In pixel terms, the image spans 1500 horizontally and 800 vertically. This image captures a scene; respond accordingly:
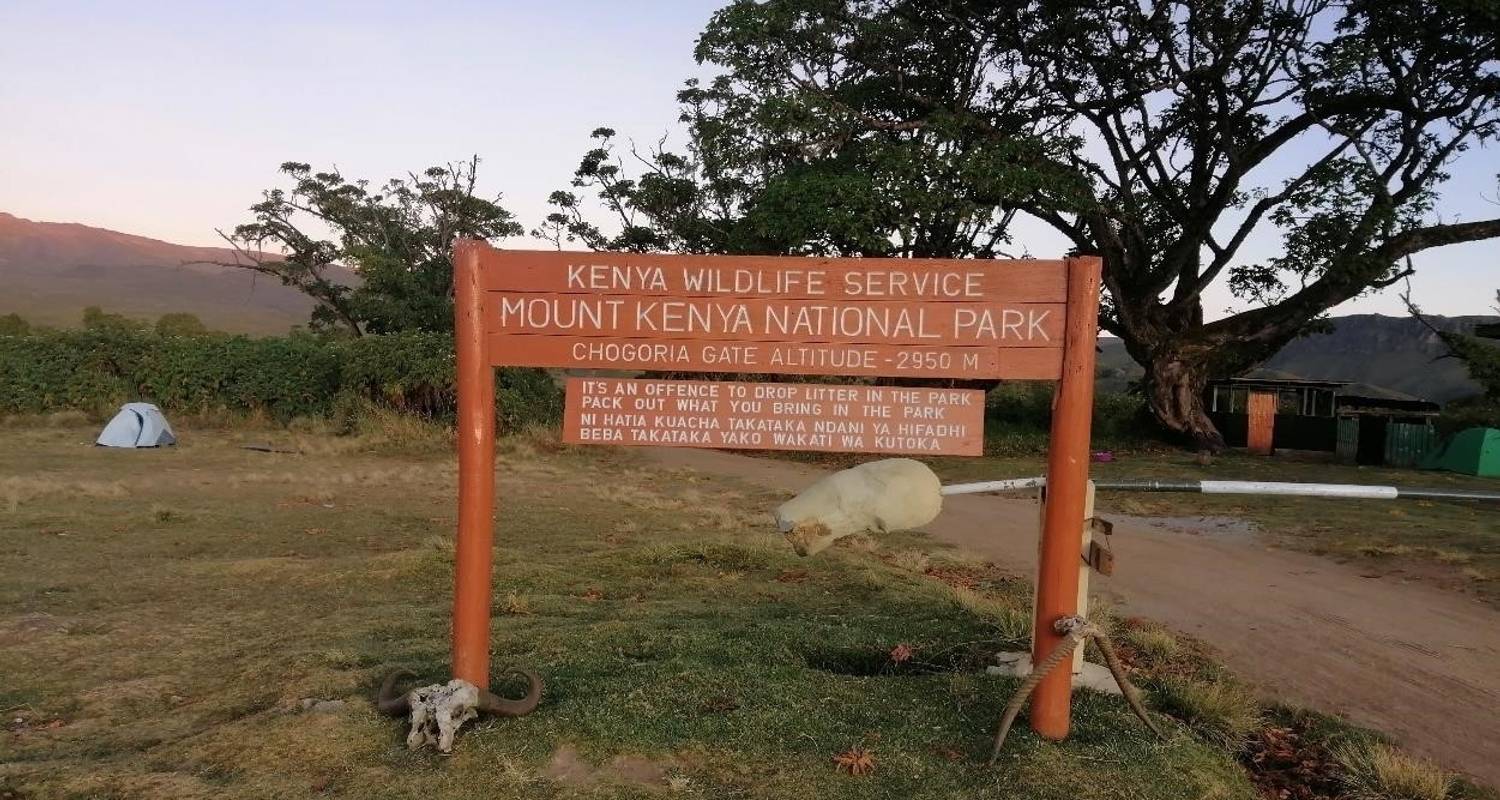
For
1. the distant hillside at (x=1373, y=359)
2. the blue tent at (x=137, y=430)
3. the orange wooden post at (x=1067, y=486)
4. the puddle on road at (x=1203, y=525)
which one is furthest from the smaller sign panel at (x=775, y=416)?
the distant hillside at (x=1373, y=359)

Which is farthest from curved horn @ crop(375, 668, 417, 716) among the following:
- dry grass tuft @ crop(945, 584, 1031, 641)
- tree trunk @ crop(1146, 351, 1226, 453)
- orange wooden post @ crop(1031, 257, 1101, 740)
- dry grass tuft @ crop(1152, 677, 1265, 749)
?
tree trunk @ crop(1146, 351, 1226, 453)

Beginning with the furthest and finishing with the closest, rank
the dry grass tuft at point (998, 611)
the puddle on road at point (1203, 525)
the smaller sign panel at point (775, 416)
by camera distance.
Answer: the puddle on road at point (1203, 525) < the dry grass tuft at point (998, 611) < the smaller sign panel at point (775, 416)

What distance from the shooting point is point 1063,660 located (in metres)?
3.84

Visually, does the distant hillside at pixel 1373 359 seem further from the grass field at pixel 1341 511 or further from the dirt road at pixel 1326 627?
the dirt road at pixel 1326 627

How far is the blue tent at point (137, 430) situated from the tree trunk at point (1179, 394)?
20.9 m

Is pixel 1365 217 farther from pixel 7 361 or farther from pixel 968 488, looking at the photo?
pixel 7 361

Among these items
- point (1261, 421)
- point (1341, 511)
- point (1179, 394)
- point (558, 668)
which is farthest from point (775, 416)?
point (1261, 421)

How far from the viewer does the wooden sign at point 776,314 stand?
397 cm

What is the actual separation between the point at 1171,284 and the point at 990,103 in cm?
601

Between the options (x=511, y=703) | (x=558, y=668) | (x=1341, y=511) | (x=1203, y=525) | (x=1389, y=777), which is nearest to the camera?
(x=1389, y=777)

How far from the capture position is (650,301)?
410 cm

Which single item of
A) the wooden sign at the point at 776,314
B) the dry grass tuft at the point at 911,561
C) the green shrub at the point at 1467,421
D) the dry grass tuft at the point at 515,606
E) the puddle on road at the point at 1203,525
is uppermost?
the wooden sign at the point at 776,314

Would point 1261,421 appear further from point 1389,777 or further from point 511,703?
point 511,703

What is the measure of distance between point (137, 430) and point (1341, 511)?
18874 mm
